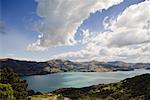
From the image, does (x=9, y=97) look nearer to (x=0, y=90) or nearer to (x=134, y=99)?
(x=0, y=90)

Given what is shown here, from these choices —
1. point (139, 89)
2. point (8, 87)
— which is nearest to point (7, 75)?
point (8, 87)

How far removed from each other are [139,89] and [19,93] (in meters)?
110

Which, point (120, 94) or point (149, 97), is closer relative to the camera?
point (149, 97)

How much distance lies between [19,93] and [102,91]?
111998 mm

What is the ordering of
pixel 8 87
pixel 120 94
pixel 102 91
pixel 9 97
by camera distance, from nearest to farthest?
pixel 9 97 → pixel 8 87 → pixel 120 94 → pixel 102 91

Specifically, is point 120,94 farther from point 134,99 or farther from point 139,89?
point 134,99

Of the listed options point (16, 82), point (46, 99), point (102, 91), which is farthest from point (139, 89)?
point (16, 82)

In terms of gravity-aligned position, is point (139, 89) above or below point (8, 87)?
below

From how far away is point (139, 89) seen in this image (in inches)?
6078

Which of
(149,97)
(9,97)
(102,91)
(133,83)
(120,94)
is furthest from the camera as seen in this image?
(133,83)

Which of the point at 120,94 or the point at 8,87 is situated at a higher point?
the point at 8,87

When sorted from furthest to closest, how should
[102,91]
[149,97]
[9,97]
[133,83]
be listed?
[133,83] < [102,91] < [149,97] < [9,97]

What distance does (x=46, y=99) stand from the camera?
120938mm

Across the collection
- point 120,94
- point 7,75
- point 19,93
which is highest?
point 7,75
